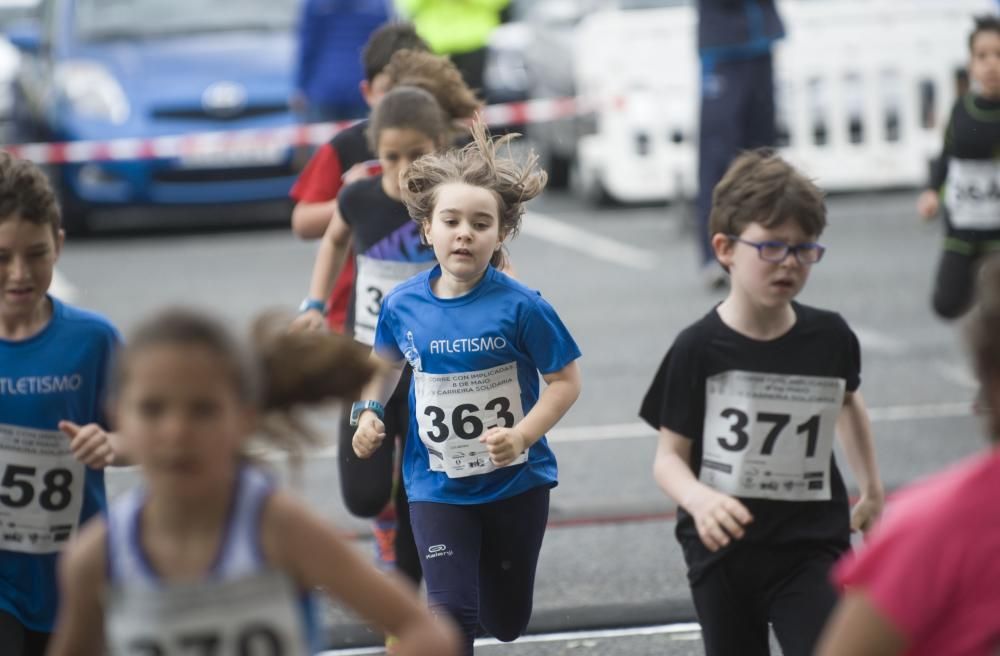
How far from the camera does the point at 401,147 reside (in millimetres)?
5645

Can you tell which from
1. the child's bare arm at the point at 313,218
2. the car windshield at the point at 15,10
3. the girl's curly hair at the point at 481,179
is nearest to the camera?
the girl's curly hair at the point at 481,179

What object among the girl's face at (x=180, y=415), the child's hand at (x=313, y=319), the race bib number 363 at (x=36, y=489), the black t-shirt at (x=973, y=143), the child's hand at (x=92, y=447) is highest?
the girl's face at (x=180, y=415)

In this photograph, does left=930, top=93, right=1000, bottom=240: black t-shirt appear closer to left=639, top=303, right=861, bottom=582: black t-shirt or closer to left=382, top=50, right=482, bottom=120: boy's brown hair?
left=382, top=50, right=482, bottom=120: boy's brown hair

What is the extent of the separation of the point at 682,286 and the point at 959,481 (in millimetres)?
9674

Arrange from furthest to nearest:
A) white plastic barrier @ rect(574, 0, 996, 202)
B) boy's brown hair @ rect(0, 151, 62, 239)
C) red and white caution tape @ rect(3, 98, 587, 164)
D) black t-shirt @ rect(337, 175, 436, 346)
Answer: white plastic barrier @ rect(574, 0, 996, 202)
red and white caution tape @ rect(3, 98, 587, 164)
black t-shirt @ rect(337, 175, 436, 346)
boy's brown hair @ rect(0, 151, 62, 239)

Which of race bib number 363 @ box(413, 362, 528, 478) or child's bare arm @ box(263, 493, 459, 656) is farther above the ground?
child's bare arm @ box(263, 493, 459, 656)

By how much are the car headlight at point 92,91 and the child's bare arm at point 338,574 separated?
12.1 metres

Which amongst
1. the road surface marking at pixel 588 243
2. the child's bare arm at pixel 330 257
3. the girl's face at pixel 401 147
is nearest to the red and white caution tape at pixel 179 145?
the road surface marking at pixel 588 243

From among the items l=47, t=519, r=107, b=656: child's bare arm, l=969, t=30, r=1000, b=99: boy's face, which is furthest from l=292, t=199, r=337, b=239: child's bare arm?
l=47, t=519, r=107, b=656: child's bare arm

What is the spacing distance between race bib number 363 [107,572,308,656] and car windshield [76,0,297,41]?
12609 mm

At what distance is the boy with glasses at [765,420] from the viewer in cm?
446

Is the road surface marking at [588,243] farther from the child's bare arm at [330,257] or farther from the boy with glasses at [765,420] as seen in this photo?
the boy with glasses at [765,420]

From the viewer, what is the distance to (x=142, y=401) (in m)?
2.87

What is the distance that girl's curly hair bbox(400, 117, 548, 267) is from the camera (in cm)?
497
